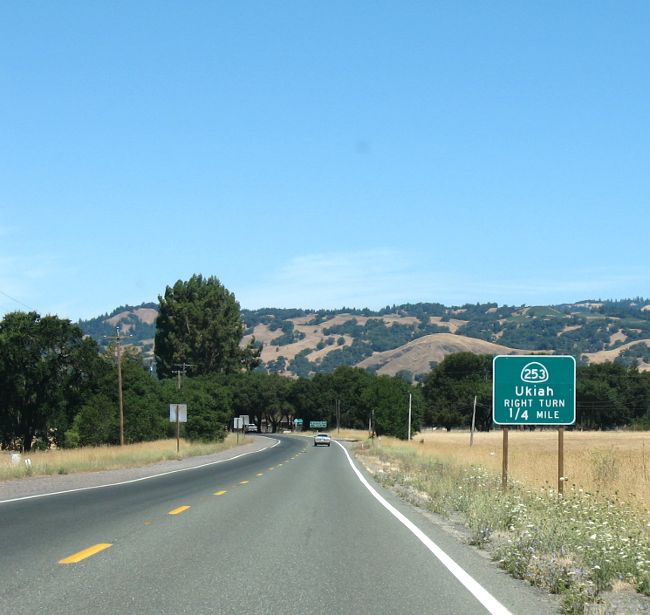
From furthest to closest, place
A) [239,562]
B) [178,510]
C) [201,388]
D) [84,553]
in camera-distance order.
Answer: [201,388] < [178,510] < [84,553] < [239,562]

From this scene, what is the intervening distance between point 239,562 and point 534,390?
10.5 m

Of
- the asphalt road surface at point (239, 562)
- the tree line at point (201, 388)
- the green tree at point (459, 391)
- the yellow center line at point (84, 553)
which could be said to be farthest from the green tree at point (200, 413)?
the yellow center line at point (84, 553)

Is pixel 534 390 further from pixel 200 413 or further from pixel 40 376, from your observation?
pixel 200 413

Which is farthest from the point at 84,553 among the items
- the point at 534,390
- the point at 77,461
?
the point at 77,461

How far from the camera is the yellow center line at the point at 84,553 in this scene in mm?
11163

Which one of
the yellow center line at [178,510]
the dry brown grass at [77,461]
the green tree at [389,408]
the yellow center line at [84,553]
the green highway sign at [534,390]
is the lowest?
the green tree at [389,408]

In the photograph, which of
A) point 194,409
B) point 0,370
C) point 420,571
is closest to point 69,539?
point 420,571

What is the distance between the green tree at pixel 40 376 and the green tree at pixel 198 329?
53.3 m

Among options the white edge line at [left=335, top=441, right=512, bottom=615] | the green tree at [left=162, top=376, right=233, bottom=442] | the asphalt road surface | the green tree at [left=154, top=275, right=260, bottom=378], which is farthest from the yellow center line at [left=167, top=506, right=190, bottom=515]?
the green tree at [left=154, top=275, right=260, bottom=378]

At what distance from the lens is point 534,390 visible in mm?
20297

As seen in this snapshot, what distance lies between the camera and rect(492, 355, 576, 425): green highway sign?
20.0 meters

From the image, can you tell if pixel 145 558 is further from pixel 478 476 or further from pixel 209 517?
pixel 478 476

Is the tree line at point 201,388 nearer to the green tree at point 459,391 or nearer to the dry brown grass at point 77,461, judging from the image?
the green tree at point 459,391

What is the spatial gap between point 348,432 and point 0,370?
97265mm
